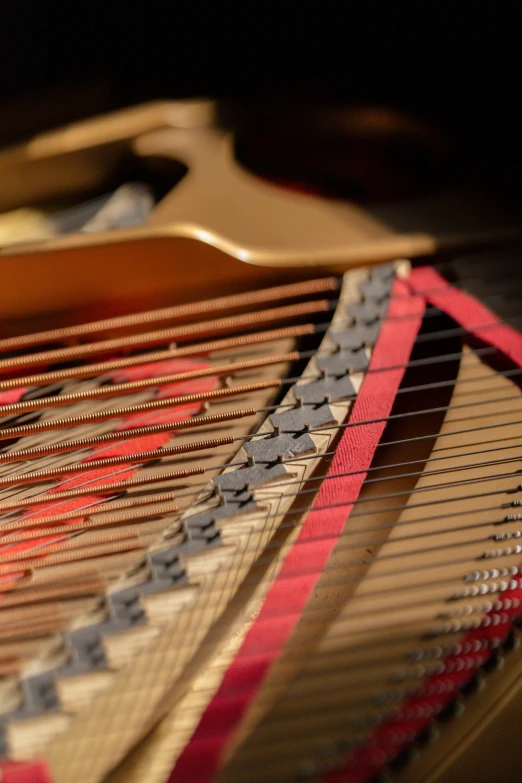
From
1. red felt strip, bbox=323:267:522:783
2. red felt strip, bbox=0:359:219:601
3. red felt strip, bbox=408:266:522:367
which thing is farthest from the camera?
red felt strip, bbox=408:266:522:367

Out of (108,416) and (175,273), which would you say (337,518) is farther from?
(175,273)

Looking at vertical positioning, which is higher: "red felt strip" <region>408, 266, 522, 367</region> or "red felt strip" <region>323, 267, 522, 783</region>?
"red felt strip" <region>408, 266, 522, 367</region>

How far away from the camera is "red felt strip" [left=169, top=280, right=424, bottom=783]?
1021 millimetres

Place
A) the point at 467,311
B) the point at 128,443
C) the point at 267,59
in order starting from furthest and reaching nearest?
the point at 267,59, the point at 467,311, the point at 128,443

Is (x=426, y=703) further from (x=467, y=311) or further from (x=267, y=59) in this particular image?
(x=267, y=59)

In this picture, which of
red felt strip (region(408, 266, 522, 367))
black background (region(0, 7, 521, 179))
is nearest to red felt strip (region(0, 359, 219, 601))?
red felt strip (region(408, 266, 522, 367))

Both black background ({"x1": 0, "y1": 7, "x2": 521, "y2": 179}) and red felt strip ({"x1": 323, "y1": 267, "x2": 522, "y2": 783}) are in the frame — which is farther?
black background ({"x1": 0, "y1": 7, "x2": 521, "y2": 179})

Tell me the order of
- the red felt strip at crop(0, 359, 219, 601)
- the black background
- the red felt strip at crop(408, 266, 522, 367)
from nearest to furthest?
the red felt strip at crop(0, 359, 219, 601)
the red felt strip at crop(408, 266, 522, 367)
the black background

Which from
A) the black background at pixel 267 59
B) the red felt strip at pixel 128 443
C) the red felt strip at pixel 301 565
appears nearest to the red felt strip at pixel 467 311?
the red felt strip at pixel 301 565

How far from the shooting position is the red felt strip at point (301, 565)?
102 centimetres

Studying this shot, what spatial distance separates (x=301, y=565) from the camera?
1.13m

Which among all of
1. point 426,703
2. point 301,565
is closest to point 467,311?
point 301,565

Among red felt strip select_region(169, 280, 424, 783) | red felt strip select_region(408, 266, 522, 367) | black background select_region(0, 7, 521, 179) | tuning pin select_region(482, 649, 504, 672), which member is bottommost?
tuning pin select_region(482, 649, 504, 672)

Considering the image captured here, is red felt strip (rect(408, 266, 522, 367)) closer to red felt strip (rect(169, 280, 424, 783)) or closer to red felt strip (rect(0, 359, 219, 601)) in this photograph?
red felt strip (rect(169, 280, 424, 783))
